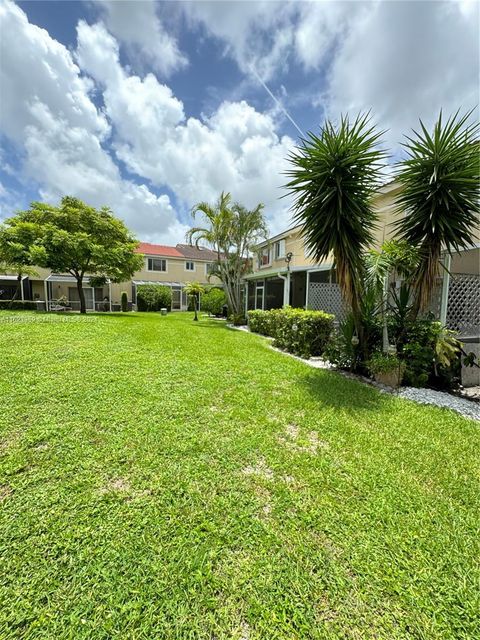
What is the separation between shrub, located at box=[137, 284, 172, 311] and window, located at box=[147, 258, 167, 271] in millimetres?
3723

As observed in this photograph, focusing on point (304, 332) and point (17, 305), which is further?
point (17, 305)

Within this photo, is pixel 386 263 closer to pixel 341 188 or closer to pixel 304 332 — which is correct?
pixel 341 188

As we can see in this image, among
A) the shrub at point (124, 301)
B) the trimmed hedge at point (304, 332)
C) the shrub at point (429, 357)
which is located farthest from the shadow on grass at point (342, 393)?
the shrub at point (124, 301)

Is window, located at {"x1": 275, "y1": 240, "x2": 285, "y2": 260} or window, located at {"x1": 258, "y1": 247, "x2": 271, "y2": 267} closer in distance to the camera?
window, located at {"x1": 275, "y1": 240, "x2": 285, "y2": 260}

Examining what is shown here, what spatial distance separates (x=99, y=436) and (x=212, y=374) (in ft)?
9.95

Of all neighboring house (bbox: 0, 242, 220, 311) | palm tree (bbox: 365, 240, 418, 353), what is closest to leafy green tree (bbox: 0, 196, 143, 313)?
neighboring house (bbox: 0, 242, 220, 311)

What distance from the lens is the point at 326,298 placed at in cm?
Answer: 1127

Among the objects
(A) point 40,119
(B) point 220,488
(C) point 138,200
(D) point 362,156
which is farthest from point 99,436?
(C) point 138,200

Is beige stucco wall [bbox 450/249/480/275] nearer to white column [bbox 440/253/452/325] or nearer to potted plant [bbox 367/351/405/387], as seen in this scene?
white column [bbox 440/253/452/325]

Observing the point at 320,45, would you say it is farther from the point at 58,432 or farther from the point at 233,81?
the point at 58,432

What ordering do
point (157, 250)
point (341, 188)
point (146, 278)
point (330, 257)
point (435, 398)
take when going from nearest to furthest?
point (435, 398), point (341, 188), point (330, 257), point (146, 278), point (157, 250)

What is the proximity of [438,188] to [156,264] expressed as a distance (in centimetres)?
3013

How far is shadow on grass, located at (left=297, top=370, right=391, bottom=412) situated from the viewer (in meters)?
4.99

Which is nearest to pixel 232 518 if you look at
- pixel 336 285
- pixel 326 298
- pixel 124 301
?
pixel 326 298
